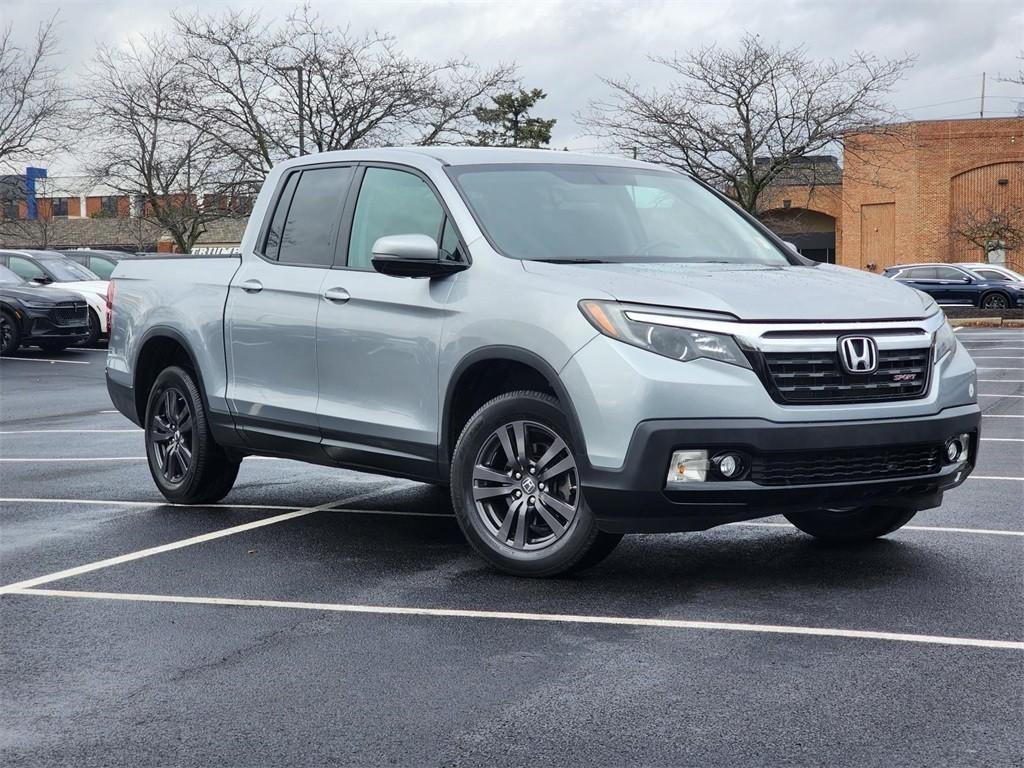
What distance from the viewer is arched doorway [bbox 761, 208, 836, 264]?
7225cm

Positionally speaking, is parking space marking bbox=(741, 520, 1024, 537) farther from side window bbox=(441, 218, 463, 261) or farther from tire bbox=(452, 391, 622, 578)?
side window bbox=(441, 218, 463, 261)

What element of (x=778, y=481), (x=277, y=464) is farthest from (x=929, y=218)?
(x=778, y=481)

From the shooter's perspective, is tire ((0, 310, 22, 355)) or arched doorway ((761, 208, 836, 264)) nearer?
tire ((0, 310, 22, 355))

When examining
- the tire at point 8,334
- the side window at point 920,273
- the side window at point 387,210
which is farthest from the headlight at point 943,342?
the side window at point 920,273

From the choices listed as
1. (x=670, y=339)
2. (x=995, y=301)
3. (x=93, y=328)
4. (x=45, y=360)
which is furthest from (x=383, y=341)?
(x=995, y=301)

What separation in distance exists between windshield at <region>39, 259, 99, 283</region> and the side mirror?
67.1 ft

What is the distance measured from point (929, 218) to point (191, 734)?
62364 mm

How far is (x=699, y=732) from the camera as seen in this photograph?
4.11 metres

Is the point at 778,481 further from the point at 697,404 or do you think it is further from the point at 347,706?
the point at 347,706

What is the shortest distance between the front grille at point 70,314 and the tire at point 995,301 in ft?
89.2

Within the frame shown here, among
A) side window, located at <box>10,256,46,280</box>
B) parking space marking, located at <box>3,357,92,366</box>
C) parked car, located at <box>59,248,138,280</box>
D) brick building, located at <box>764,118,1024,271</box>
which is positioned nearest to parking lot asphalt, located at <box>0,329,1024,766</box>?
parking space marking, located at <box>3,357,92,366</box>

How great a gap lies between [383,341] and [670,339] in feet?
5.69

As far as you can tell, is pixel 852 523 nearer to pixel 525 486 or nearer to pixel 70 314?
pixel 525 486

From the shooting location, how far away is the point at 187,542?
7352 mm
